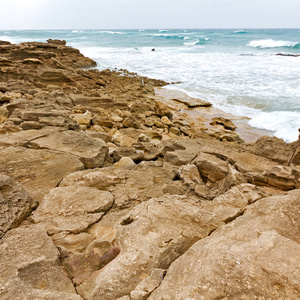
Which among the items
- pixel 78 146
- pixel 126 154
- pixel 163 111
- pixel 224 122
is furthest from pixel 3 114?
pixel 224 122

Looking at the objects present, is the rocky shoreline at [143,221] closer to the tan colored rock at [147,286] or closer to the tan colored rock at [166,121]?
the tan colored rock at [147,286]

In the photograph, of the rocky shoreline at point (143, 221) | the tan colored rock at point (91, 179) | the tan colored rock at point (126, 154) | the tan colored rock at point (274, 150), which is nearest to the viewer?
the rocky shoreline at point (143, 221)

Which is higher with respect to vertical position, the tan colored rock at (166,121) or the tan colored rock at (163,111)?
the tan colored rock at (163,111)

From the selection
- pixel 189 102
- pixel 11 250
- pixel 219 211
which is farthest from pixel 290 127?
pixel 11 250

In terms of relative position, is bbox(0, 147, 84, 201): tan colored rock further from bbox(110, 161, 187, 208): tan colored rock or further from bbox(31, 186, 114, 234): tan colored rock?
bbox(110, 161, 187, 208): tan colored rock

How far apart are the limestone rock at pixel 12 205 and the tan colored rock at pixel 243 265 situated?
5.47ft

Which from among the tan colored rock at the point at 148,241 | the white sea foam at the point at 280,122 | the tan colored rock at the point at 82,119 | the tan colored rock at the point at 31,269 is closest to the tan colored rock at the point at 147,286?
the tan colored rock at the point at 148,241

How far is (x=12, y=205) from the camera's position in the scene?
8.86 feet

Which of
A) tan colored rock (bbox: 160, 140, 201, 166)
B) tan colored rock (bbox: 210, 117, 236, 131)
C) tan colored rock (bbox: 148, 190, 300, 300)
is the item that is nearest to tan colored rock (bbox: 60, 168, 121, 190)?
tan colored rock (bbox: 160, 140, 201, 166)

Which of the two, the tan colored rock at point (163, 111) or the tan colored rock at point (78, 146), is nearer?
the tan colored rock at point (78, 146)

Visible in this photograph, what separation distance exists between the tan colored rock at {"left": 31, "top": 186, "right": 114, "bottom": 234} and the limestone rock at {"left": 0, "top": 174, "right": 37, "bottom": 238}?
5.0 inches

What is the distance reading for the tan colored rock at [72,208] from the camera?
269 centimetres

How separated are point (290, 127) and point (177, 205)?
333 inches

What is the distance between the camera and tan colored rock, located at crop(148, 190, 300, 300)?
5.24ft
